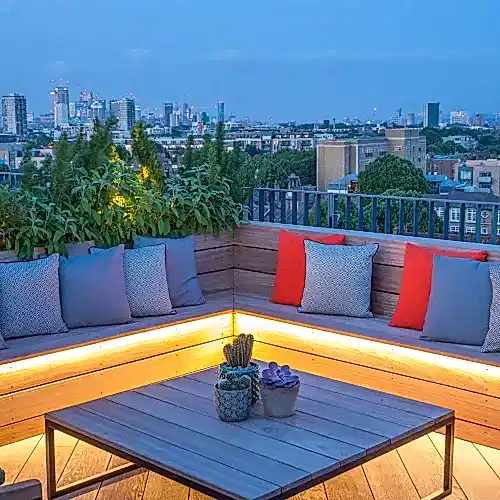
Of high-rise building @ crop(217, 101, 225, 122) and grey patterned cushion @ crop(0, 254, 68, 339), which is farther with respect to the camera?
high-rise building @ crop(217, 101, 225, 122)

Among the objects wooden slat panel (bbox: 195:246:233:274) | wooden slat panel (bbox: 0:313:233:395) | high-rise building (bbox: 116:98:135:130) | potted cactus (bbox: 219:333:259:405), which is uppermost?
high-rise building (bbox: 116:98:135:130)

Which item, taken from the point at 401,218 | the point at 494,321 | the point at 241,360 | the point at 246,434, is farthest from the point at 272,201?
the point at 246,434

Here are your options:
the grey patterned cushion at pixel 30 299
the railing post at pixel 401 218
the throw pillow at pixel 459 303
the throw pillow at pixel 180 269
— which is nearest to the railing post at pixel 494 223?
the railing post at pixel 401 218

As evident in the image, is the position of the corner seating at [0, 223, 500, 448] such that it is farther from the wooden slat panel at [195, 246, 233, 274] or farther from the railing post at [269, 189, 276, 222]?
the railing post at [269, 189, 276, 222]

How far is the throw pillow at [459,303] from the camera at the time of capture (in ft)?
12.8

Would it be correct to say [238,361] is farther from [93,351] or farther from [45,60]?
[45,60]

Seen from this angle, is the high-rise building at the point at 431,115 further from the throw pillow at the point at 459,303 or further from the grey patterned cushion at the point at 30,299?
the grey patterned cushion at the point at 30,299

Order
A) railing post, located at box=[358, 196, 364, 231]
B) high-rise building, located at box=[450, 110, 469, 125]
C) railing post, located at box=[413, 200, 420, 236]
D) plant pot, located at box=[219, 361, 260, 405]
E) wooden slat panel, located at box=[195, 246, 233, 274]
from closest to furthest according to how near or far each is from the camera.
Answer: plant pot, located at box=[219, 361, 260, 405], wooden slat panel, located at box=[195, 246, 233, 274], railing post, located at box=[413, 200, 420, 236], railing post, located at box=[358, 196, 364, 231], high-rise building, located at box=[450, 110, 469, 125]

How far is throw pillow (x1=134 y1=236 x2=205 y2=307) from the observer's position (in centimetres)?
465

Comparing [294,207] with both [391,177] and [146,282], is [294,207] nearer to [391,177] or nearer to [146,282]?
[391,177]

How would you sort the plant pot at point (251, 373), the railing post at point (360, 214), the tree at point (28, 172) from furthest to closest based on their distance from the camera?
1. the railing post at point (360, 214)
2. the tree at point (28, 172)
3. the plant pot at point (251, 373)

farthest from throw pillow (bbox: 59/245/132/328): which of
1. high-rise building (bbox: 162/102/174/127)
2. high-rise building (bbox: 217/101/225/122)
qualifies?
high-rise building (bbox: 162/102/174/127)

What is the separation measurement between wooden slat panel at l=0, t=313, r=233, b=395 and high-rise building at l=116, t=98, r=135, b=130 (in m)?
1.41

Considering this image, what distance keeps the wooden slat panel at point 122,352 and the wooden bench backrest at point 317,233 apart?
46cm
